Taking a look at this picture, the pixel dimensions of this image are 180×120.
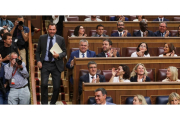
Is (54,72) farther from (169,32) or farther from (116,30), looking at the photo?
(169,32)

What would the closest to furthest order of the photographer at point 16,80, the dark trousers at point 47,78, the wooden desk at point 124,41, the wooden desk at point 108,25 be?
the photographer at point 16,80 < the dark trousers at point 47,78 < the wooden desk at point 124,41 < the wooden desk at point 108,25

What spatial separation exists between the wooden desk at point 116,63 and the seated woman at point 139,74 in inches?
6.1

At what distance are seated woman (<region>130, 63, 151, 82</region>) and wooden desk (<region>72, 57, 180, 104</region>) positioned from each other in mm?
156

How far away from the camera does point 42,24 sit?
339 centimetres

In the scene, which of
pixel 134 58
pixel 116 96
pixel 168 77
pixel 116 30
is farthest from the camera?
pixel 116 30

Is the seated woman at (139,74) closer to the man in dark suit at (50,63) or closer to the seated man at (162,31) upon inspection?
the man in dark suit at (50,63)

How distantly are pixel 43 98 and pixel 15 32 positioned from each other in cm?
54

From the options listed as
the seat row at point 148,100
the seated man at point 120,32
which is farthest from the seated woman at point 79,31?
the seat row at point 148,100

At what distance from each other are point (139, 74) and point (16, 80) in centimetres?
67

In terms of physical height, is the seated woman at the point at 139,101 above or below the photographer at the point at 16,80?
below

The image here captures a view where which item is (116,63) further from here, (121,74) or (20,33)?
(20,33)

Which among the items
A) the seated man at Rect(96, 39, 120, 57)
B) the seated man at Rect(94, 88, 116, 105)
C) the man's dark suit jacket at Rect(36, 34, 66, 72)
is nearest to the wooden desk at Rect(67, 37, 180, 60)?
the seated man at Rect(96, 39, 120, 57)

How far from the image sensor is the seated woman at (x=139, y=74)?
1.94 metres

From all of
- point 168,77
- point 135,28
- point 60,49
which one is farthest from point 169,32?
point 60,49
